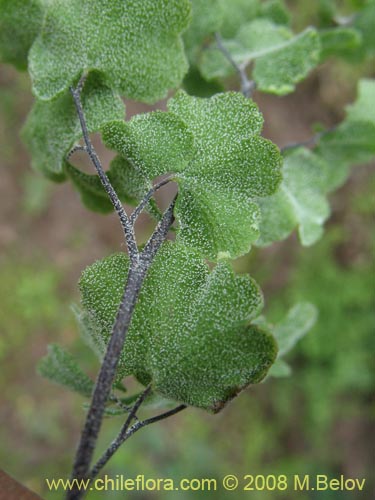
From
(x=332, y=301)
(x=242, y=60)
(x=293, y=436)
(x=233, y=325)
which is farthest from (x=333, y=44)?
(x=293, y=436)

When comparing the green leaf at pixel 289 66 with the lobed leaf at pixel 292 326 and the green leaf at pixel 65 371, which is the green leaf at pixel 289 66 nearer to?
the lobed leaf at pixel 292 326

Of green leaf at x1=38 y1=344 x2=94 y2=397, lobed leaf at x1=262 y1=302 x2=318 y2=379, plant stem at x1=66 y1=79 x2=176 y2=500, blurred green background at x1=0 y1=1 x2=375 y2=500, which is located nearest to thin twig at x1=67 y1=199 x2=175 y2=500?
plant stem at x1=66 y1=79 x2=176 y2=500

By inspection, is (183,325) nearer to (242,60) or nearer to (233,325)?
(233,325)

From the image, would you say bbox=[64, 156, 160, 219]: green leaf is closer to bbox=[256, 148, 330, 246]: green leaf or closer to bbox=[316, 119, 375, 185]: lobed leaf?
bbox=[256, 148, 330, 246]: green leaf

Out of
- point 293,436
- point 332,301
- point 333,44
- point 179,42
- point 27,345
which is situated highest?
point 179,42

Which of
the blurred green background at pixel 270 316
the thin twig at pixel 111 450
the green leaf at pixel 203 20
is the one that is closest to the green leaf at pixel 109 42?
the green leaf at pixel 203 20

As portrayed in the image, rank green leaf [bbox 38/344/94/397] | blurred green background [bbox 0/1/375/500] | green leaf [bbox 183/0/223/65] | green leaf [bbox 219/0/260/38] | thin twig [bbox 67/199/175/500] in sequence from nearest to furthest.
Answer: thin twig [bbox 67/199/175/500] → green leaf [bbox 38/344/94/397] → green leaf [bbox 183/0/223/65] → green leaf [bbox 219/0/260/38] → blurred green background [bbox 0/1/375/500]
